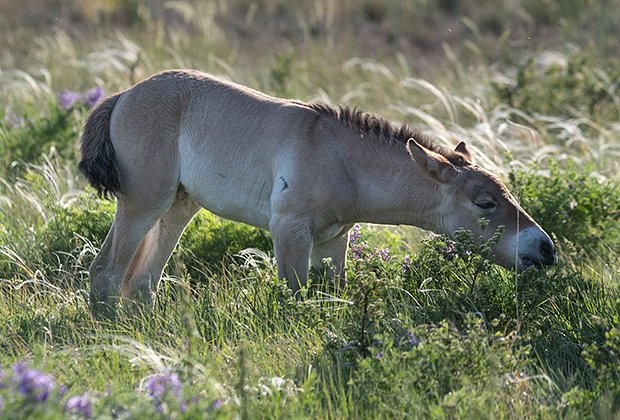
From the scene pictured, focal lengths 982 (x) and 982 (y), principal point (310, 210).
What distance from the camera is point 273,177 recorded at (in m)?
6.81

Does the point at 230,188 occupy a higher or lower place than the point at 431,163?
lower

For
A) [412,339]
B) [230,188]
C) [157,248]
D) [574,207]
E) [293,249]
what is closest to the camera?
[412,339]

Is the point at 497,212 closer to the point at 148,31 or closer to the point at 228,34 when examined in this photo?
the point at 148,31

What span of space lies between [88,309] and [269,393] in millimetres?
2246

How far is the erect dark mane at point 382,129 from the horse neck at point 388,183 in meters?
0.07

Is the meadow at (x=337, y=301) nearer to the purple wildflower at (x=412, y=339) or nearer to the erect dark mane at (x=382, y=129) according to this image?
the purple wildflower at (x=412, y=339)

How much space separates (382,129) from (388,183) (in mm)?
396

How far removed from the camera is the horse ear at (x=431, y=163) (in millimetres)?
6383

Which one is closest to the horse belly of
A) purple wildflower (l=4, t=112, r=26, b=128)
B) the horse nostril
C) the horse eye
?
the horse eye

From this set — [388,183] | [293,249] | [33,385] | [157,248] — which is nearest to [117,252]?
[157,248]

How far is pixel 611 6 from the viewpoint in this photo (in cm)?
1878

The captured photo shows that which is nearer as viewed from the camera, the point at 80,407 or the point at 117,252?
the point at 80,407

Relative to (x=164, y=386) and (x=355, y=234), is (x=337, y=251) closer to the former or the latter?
(x=355, y=234)

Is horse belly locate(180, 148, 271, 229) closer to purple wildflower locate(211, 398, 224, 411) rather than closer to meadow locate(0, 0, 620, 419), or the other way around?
meadow locate(0, 0, 620, 419)
